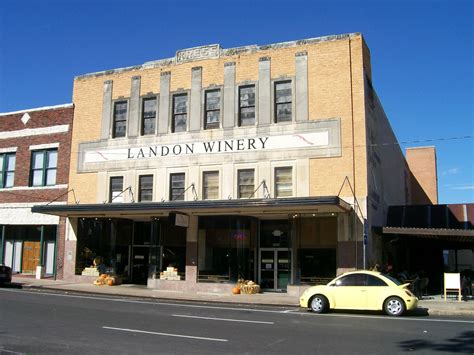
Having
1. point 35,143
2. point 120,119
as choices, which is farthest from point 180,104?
point 35,143

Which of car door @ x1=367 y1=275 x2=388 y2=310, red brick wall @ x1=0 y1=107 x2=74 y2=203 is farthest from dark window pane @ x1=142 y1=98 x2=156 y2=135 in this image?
car door @ x1=367 y1=275 x2=388 y2=310

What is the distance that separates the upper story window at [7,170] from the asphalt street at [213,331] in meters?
15.8

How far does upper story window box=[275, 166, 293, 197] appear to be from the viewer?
23.8 metres

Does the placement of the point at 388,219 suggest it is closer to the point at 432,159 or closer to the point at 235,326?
the point at 235,326

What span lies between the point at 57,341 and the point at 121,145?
717 inches

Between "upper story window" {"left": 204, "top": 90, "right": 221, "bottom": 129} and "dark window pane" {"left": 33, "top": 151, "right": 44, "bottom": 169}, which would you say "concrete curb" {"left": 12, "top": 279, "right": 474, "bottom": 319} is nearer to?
"dark window pane" {"left": 33, "top": 151, "right": 44, "bottom": 169}

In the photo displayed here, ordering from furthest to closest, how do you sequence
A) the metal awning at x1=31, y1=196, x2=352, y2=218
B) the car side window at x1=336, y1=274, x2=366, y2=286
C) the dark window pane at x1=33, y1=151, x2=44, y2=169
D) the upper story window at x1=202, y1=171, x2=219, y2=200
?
1. the dark window pane at x1=33, y1=151, x2=44, y2=169
2. the upper story window at x1=202, y1=171, x2=219, y2=200
3. the metal awning at x1=31, y1=196, x2=352, y2=218
4. the car side window at x1=336, y1=274, x2=366, y2=286

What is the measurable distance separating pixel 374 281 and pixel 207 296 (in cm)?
858

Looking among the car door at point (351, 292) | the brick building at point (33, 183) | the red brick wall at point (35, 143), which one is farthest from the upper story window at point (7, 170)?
the car door at point (351, 292)

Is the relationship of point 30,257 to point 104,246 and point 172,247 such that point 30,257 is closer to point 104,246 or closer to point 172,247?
point 104,246

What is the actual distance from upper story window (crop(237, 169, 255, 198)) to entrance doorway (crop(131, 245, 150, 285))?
616 centimetres

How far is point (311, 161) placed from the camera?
76.6ft

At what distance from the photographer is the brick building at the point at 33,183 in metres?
29.0

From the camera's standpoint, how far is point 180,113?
26641 millimetres
